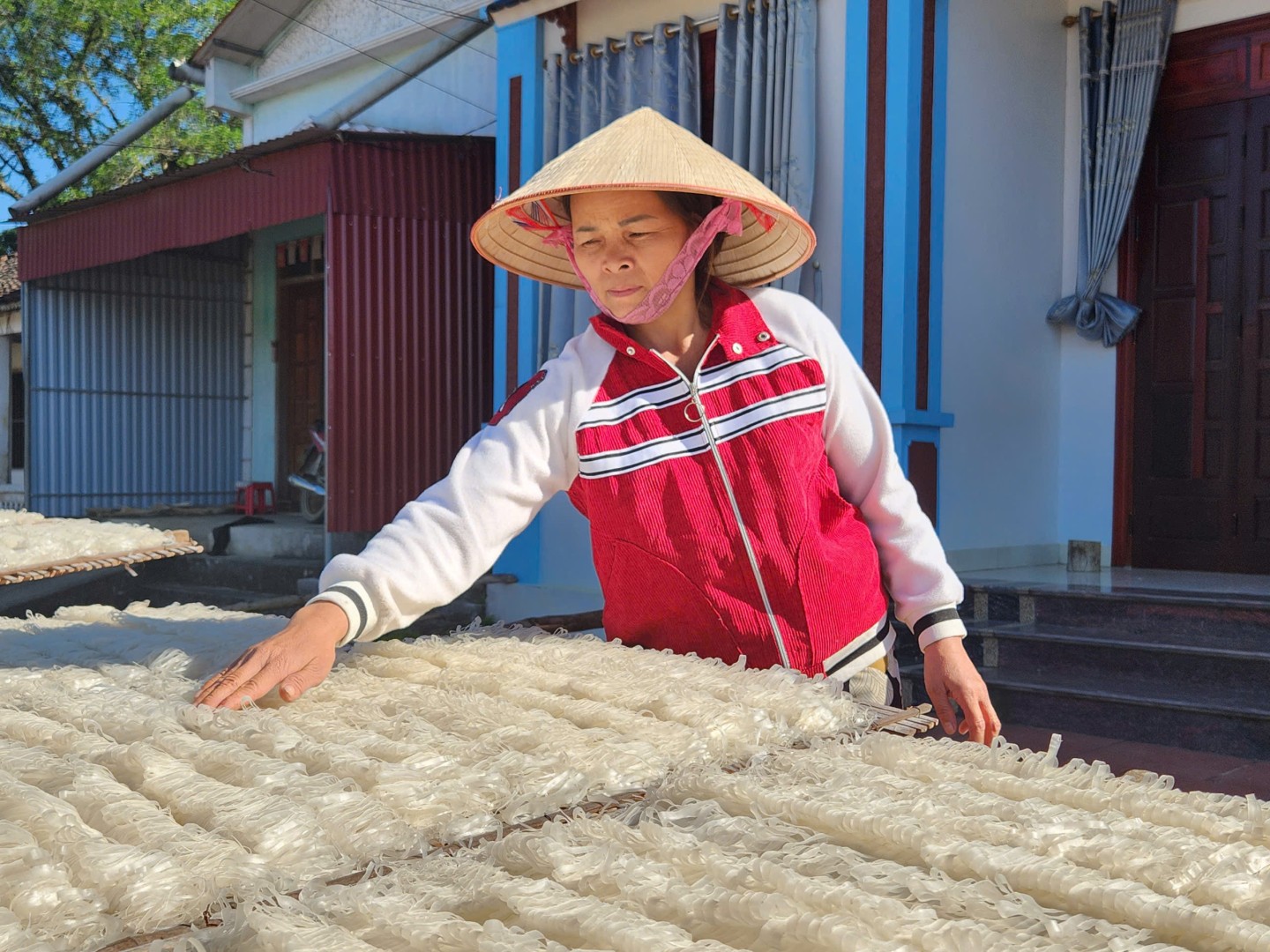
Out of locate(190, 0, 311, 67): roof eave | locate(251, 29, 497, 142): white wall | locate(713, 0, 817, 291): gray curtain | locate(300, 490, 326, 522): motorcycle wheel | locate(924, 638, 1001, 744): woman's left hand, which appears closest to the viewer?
locate(924, 638, 1001, 744): woman's left hand

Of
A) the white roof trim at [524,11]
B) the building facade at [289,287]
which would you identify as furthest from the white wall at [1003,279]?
the building facade at [289,287]

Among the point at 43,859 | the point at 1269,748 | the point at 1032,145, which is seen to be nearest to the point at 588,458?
the point at 43,859

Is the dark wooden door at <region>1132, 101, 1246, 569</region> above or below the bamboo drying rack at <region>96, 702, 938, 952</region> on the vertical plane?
above

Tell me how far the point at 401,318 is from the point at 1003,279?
368 cm

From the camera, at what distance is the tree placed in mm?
16562

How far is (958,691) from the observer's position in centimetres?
176

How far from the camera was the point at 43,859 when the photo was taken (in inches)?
31.8

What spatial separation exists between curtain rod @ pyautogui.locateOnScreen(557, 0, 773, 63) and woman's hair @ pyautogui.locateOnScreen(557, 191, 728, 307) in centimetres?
422

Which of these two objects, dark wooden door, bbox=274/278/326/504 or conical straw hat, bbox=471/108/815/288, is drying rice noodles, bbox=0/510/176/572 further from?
dark wooden door, bbox=274/278/326/504

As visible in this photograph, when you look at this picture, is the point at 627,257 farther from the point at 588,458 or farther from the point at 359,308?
the point at 359,308

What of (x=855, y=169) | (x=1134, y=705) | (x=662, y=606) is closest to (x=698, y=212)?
(x=662, y=606)

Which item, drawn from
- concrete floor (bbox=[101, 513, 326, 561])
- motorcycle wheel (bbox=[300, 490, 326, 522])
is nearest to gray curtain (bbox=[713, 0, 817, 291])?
concrete floor (bbox=[101, 513, 326, 561])

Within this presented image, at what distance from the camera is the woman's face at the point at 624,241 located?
171cm

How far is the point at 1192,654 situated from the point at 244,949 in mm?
4525
